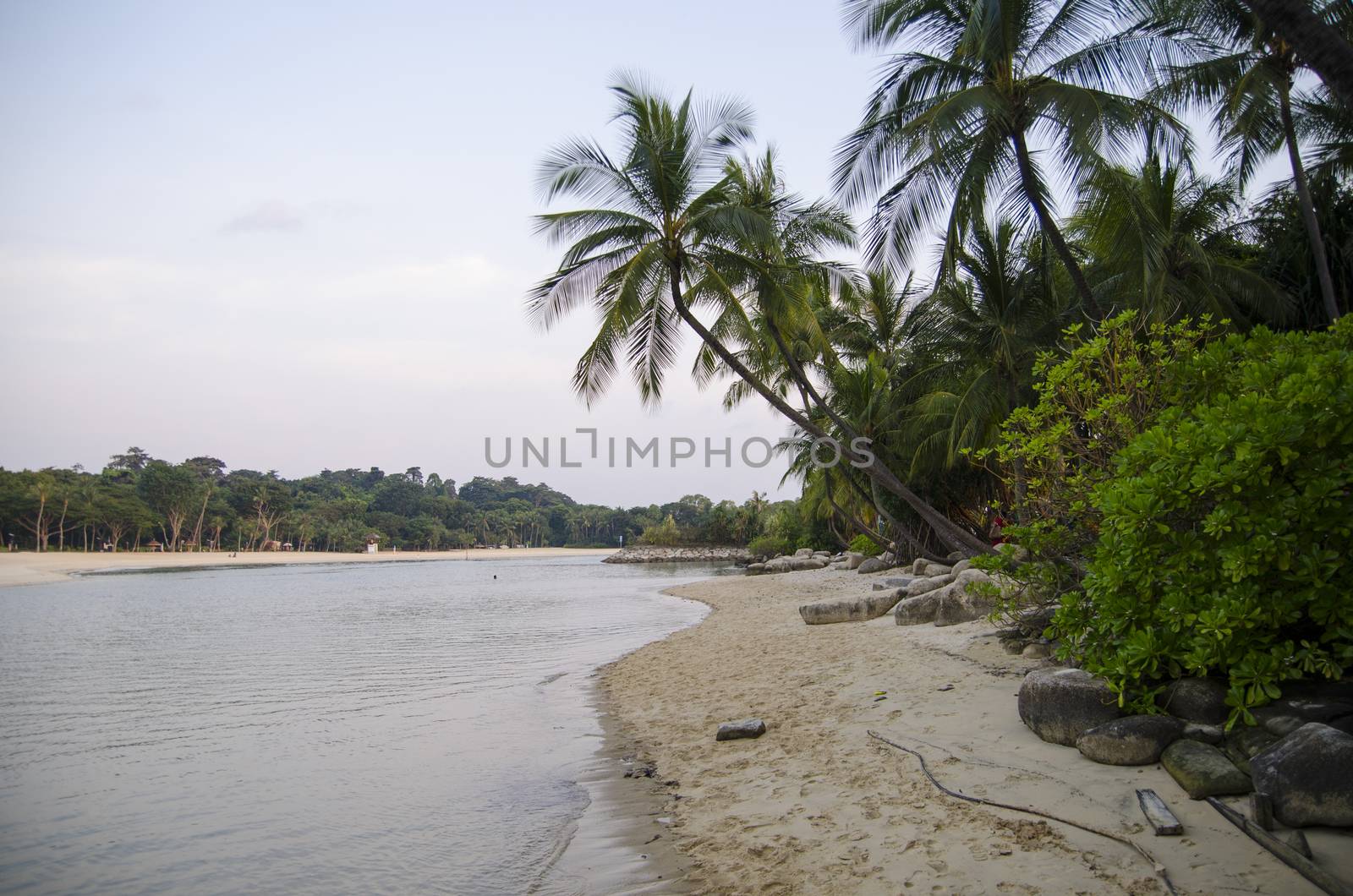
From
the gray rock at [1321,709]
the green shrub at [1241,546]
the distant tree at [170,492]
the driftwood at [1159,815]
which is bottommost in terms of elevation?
the driftwood at [1159,815]

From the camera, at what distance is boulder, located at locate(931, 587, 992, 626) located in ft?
29.1

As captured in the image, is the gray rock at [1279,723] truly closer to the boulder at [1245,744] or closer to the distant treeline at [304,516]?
the boulder at [1245,744]

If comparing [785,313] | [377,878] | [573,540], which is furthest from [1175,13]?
[573,540]

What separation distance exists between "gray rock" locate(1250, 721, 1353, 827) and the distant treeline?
3949cm

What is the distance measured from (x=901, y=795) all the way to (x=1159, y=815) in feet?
3.97

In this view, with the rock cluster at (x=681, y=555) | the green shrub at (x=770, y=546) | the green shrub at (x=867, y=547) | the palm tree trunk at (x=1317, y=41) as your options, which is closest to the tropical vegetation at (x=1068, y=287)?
the palm tree trunk at (x=1317, y=41)

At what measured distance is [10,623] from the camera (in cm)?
1759

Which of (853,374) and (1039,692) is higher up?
(853,374)

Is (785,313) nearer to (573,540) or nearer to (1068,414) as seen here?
(1068,414)

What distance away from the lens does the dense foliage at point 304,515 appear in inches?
2330

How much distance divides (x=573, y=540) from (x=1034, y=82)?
119m

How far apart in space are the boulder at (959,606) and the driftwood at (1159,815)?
5438 millimetres

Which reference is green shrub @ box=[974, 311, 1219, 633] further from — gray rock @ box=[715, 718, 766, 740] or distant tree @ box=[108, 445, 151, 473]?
distant tree @ box=[108, 445, 151, 473]

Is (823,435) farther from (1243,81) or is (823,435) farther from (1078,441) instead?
(1243,81)
